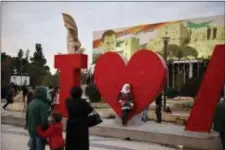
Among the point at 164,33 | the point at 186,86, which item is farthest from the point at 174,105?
the point at 164,33

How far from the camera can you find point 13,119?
11.2 metres

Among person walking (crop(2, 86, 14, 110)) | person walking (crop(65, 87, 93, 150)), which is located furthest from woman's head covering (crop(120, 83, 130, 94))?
person walking (crop(2, 86, 14, 110))

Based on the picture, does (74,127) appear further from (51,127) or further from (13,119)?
(13,119)

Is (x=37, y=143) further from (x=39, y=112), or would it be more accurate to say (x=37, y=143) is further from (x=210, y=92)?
(x=210, y=92)

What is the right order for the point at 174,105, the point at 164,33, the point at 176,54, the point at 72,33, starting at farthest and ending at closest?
the point at 164,33
the point at 176,54
the point at 174,105
the point at 72,33

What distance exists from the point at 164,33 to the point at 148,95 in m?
20.9

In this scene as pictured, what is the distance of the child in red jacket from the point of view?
16.9 ft

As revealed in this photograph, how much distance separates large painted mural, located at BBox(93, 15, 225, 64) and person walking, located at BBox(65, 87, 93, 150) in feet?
44.4

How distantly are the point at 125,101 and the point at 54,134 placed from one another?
4086 millimetres

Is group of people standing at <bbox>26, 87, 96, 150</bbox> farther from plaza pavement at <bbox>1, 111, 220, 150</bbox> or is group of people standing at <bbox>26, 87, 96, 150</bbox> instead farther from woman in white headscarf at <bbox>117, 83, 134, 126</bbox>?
woman in white headscarf at <bbox>117, 83, 134, 126</bbox>

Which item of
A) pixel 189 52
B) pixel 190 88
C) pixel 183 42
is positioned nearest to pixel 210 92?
pixel 190 88

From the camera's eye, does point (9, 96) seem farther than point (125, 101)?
Yes

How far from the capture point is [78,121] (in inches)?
194

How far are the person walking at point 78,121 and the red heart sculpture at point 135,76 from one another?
416 centimetres
